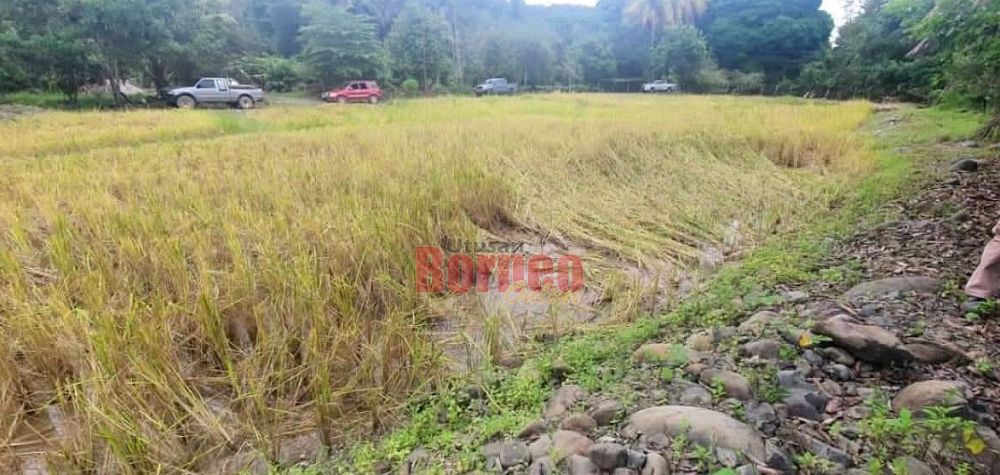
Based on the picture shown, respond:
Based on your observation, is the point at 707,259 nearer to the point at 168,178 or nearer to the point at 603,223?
the point at 603,223

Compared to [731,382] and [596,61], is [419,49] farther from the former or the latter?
[731,382]

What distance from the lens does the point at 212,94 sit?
16766mm

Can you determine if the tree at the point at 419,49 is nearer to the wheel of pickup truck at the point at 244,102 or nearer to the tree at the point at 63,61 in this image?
the wheel of pickup truck at the point at 244,102

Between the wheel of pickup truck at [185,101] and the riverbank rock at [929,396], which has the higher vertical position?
the wheel of pickup truck at [185,101]

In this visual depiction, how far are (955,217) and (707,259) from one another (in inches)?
67.6

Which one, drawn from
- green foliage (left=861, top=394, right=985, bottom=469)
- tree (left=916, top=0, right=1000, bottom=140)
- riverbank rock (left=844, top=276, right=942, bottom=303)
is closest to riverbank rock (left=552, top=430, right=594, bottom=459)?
green foliage (left=861, top=394, right=985, bottom=469)

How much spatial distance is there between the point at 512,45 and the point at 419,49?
772cm

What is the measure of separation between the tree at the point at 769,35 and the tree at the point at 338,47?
25051mm

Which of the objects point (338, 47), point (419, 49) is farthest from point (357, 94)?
point (419, 49)

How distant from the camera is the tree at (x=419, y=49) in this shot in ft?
90.2

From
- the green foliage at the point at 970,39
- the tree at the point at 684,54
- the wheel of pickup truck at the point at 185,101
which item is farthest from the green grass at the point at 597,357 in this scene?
the tree at the point at 684,54

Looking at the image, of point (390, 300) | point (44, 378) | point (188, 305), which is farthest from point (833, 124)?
point (44, 378)

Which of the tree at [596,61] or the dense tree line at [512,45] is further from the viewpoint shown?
the tree at [596,61]

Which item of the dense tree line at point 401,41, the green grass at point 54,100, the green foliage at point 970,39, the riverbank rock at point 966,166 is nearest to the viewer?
the riverbank rock at point 966,166
